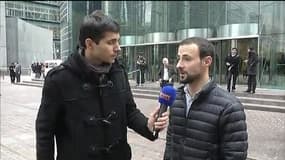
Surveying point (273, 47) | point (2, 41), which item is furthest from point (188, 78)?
point (2, 41)

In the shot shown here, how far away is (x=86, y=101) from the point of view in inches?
96.8

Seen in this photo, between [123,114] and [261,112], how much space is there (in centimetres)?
963

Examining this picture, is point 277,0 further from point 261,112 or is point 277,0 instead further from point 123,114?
point 123,114

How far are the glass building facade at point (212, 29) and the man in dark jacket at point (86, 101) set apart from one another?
13.9 meters

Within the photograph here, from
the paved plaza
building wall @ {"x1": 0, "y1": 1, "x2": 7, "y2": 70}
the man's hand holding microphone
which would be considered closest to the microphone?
the man's hand holding microphone

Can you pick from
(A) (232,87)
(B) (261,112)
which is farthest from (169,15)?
(B) (261,112)

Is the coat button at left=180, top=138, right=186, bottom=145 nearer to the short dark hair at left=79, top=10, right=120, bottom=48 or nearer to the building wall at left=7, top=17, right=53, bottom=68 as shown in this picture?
the short dark hair at left=79, top=10, right=120, bottom=48

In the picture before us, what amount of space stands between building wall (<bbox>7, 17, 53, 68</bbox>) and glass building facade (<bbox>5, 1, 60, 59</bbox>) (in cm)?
1021

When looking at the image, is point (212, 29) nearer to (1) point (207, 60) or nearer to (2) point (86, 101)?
(1) point (207, 60)

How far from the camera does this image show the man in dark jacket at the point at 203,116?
248 centimetres

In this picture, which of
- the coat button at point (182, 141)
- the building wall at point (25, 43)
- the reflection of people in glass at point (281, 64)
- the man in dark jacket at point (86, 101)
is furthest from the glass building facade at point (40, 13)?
the coat button at point (182, 141)

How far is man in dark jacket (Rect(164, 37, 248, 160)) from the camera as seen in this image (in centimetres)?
248

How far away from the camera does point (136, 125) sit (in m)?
2.70

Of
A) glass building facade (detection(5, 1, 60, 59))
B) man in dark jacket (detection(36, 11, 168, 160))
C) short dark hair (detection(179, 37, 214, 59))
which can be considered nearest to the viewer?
man in dark jacket (detection(36, 11, 168, 160))
